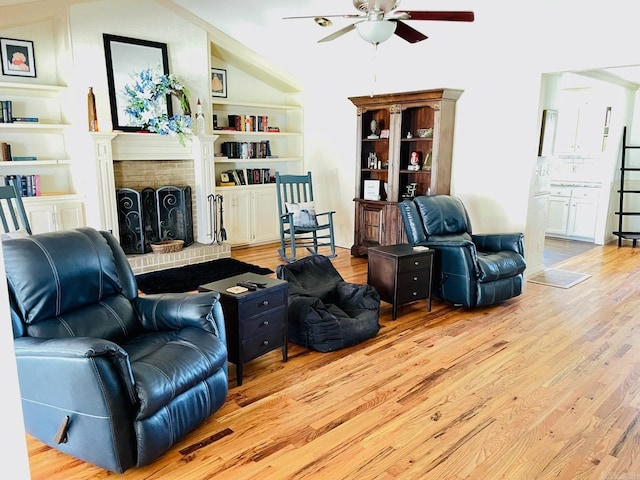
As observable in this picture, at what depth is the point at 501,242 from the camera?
4.53 meters

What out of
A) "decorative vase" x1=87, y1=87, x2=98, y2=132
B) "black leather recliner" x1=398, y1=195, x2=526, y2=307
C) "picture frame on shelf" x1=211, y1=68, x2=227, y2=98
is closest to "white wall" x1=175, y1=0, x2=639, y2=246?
"picture frame on shelf" x1=211, y1=68, x2=227, y2=98

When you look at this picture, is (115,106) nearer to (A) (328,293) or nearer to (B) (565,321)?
(A) (328,293)

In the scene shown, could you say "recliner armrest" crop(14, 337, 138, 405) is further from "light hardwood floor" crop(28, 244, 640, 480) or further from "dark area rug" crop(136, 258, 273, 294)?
"dark area rug" crop(136, 258, 273, 294)

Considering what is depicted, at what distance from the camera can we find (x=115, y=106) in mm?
5133

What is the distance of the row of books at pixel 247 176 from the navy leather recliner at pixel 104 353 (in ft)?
12.4

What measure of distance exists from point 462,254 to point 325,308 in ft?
4.41

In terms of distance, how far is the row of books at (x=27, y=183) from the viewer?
186 inches

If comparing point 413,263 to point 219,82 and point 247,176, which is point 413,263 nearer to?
point 247,176

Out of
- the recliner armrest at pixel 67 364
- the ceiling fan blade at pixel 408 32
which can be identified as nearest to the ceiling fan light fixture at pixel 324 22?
the ceiling fan blade at pixel 408 32

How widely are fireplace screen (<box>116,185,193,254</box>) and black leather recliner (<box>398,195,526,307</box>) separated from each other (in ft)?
9.03

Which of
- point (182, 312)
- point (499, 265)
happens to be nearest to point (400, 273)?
point (499, 265)

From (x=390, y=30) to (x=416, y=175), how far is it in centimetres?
281

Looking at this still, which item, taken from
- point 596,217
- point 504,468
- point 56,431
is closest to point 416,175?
point 596,217

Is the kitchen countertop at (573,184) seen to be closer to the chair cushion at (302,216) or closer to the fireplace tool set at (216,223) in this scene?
the chair cushion at (302,216)
